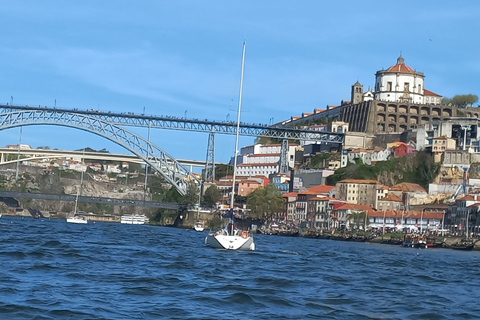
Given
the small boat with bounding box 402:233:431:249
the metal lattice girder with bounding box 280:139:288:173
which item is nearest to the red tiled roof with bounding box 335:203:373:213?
the metal lattice girder with bounding box 280:139:288:173

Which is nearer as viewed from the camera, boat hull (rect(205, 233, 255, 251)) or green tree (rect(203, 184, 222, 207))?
boat hull (rect(205, 233, 255, 251))

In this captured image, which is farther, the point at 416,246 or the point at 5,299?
the point at 416,246

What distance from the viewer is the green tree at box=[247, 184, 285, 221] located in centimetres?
12938

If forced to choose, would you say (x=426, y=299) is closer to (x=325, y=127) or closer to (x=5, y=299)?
(x=5, y=299)

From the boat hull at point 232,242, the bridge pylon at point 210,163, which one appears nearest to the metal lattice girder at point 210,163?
the bridge pylon at point 210,163

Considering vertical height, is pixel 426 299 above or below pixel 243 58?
below

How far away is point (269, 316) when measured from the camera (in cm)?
2620

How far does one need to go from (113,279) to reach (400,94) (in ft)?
366

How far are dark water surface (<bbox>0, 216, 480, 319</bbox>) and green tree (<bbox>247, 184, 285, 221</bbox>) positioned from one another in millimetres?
80474

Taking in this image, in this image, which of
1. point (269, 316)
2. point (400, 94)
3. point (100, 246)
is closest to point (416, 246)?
point (100, 246)

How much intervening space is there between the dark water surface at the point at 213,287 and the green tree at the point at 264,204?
264 ft

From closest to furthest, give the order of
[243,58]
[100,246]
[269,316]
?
1. [269,316]
2. [100,246]
3. [243,58]

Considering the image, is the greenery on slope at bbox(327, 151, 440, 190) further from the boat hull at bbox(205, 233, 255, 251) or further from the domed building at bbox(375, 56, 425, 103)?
the boat hull at bbox(205, 233, 255, 251)

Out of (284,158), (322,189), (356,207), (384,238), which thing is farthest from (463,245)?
(284,158)
